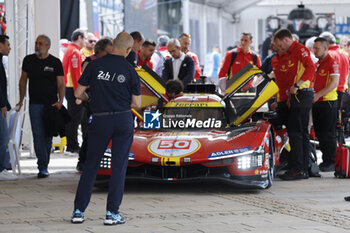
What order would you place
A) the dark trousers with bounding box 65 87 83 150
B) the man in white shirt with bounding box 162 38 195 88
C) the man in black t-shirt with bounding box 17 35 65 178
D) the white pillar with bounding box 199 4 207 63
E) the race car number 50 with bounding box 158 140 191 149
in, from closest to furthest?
the race car number 50 with bounding box 158 140 191 149
the man in black t-shirt with bounding box 17 35 65 178
the man in white shirt with bounding box 162 38 195 88
the dark trousers with bounding box 65 87 83 150
the white pillar with bounding box 199 4 207 63

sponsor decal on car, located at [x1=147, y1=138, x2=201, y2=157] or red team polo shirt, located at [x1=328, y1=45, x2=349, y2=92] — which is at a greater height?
red team polo shirt, located at [x1=328, y1=45, x2=349, y2=92]

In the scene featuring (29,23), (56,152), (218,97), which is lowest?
(56,152)

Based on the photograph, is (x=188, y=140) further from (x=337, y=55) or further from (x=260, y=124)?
(x=337, y=55)

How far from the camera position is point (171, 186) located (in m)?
9.35

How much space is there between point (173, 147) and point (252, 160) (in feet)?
2.92

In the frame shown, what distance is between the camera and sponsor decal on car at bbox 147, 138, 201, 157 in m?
8.66

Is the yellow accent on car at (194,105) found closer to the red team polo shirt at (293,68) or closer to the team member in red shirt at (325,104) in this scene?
the red team polo shirt at (293,68)

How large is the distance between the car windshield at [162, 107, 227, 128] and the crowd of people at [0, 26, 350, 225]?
761 millimetres

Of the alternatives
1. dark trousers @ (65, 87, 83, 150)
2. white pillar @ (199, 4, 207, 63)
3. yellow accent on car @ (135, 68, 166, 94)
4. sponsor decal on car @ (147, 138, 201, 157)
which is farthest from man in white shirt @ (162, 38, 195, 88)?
white pillar @ (199, 4, 207, 63)

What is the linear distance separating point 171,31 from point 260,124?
23.3 meters

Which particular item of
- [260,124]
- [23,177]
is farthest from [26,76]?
[260,124]

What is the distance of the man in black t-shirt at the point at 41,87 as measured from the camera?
34.2 ft

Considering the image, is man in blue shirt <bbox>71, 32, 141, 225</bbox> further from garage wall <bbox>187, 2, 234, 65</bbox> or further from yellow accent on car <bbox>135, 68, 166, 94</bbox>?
garage wall <bbox>187, 2, 234, 65</bbox>

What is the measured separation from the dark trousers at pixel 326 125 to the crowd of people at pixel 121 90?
1 cm
